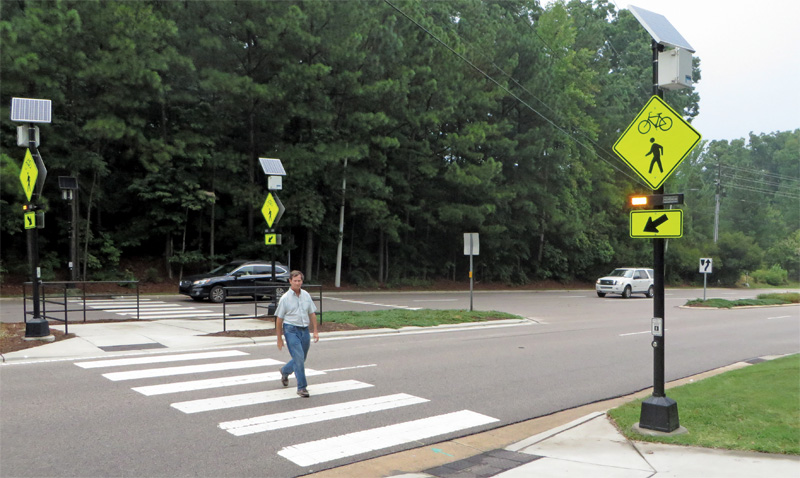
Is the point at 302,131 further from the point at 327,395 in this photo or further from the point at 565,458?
the point at 565,458

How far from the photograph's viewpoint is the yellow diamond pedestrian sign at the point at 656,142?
6934 mm

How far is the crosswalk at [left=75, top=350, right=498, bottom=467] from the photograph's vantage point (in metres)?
6.61

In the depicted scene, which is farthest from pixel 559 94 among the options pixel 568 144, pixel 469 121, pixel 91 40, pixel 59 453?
pixel 59 453

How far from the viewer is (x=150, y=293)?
90.2ft

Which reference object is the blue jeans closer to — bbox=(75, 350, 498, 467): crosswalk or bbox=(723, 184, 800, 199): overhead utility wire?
bbox=(75, 350, 498, 467): crosswalk

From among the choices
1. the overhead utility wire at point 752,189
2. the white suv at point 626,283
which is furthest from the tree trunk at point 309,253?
the overhead utility wire at point 752,189

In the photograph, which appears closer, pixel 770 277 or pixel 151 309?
pixel 151 309

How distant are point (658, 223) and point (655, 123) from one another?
3.80 ft

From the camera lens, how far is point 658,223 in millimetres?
7016

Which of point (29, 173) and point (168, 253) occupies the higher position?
point (29, 173)

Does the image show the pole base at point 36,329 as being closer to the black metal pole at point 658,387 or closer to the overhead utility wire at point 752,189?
the black metal pole at point 658,387

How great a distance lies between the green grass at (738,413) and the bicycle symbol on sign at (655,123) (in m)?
3.36

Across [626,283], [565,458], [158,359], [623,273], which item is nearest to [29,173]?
[158,359]

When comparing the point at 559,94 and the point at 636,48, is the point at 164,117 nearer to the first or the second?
the point at 559,94
